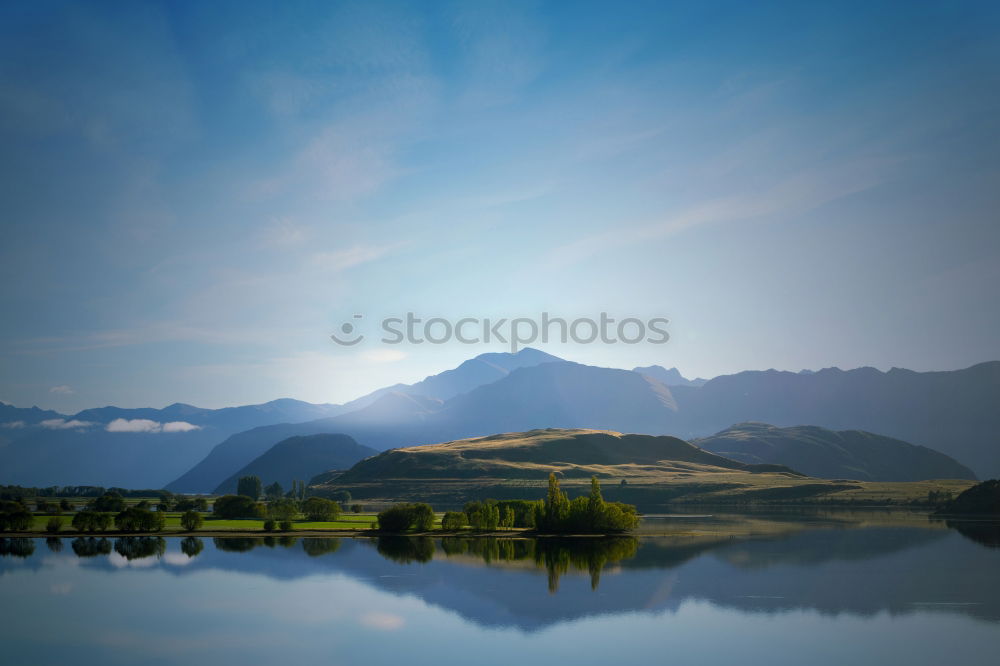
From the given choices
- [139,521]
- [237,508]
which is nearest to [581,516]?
[139,521]

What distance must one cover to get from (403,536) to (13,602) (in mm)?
64561

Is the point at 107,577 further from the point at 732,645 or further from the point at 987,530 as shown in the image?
the point at 987,530

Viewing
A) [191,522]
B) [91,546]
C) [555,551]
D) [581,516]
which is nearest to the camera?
[555,551]

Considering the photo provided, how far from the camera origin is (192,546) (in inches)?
4146

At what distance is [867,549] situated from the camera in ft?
358

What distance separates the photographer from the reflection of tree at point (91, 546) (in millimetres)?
96812

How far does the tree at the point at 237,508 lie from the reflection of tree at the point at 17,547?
4707cm

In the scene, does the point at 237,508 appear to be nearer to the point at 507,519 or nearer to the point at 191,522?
the point at 191,522

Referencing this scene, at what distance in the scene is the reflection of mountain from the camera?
210 ft

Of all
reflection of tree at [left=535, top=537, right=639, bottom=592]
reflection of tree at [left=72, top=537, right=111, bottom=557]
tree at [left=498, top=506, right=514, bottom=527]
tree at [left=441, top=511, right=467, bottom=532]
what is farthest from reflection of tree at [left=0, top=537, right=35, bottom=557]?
tree at [left=498, top=506, right=514, bottom=527]

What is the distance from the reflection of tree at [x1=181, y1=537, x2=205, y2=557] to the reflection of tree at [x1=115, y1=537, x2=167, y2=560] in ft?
8.22

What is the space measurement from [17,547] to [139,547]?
15063 mm

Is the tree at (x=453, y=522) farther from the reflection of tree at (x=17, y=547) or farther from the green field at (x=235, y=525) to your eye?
the reflection of tree at (x=17, y=547)

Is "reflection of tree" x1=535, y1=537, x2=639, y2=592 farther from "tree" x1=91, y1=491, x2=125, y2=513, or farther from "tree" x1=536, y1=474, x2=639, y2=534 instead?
"tree" x1=91, y1=491, x2=125, y2=513
